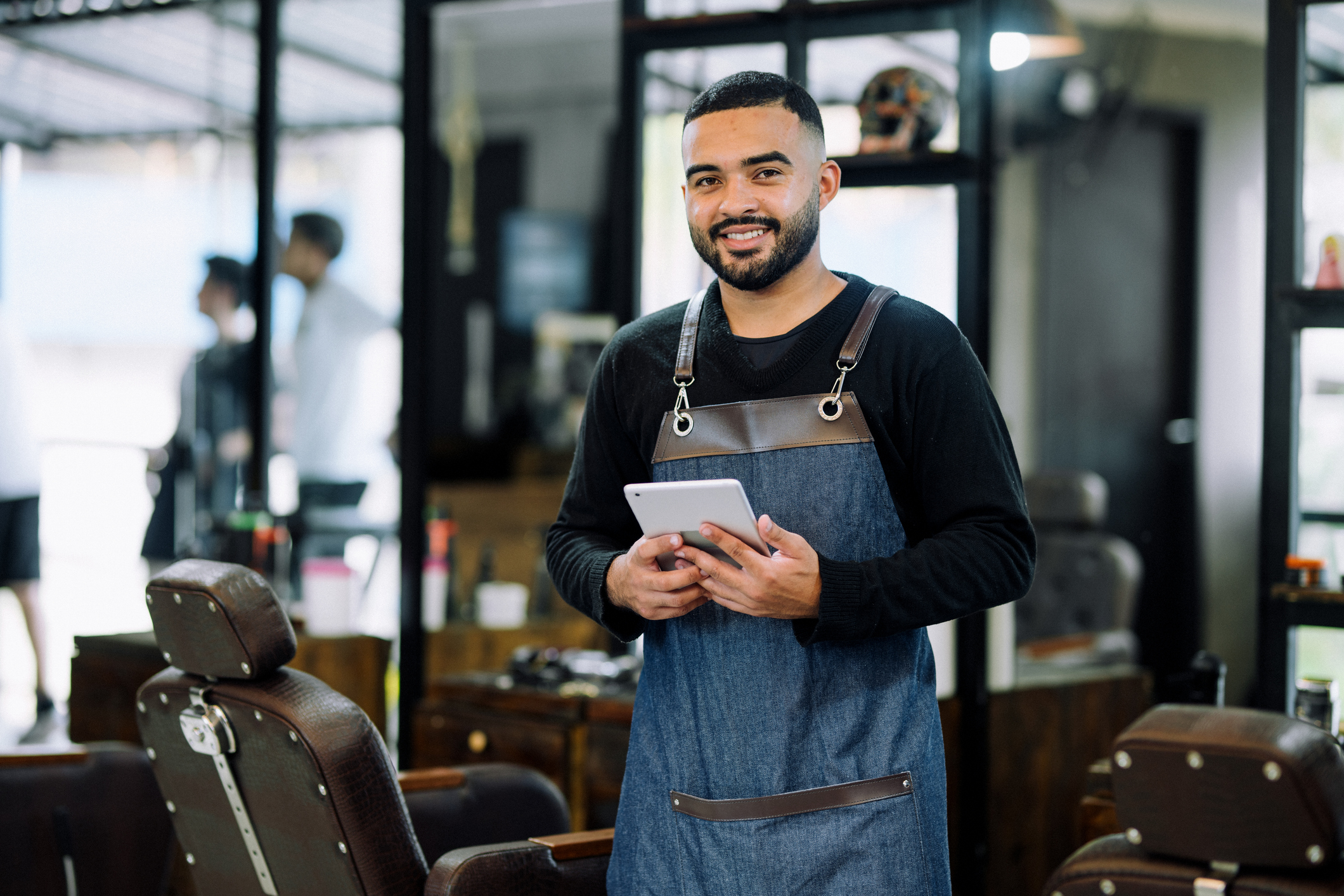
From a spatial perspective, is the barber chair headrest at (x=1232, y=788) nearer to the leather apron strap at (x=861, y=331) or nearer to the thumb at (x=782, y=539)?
the thumb at (x=782, y=539)

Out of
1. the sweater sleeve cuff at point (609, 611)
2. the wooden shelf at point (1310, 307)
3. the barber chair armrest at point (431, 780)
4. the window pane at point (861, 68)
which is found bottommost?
the barber chair armrest at point (431, 780)

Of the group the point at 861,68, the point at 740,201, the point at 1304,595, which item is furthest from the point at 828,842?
the point at 861,68

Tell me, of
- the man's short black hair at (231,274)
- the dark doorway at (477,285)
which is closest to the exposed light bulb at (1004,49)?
the man's short black hair at (231,274)

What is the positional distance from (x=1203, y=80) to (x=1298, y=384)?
9.02 feet

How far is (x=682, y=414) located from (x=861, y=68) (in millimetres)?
1423

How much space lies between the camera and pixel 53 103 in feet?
15.6

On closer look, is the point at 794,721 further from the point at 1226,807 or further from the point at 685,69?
the point at 685,69

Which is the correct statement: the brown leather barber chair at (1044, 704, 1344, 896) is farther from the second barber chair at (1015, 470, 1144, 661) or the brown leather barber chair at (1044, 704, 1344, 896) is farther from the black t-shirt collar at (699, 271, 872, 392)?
the second barber chair at (1015, 470, 1144, 661)

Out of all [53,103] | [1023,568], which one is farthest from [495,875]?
[53,103]

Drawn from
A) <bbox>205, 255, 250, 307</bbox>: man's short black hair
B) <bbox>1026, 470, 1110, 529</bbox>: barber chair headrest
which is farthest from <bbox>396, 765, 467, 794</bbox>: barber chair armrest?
A: <bbox>1026, 470, 1110, 529</bbox>: barber chair headrest

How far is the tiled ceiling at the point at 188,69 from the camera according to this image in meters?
4.35

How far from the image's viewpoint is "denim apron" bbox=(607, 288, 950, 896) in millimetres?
1645

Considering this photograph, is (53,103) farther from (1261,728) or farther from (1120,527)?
(1261,728)

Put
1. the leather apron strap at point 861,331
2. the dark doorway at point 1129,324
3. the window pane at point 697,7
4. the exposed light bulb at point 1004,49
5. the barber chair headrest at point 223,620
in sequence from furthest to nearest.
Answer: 1. the dark doorway at point 1129,324
2. the window pane at point 697,7
3. the exposed light bulb at point 1004,49
4. the barber chair headrest at point 223,620
5. the leather apron strap at point 861,331
